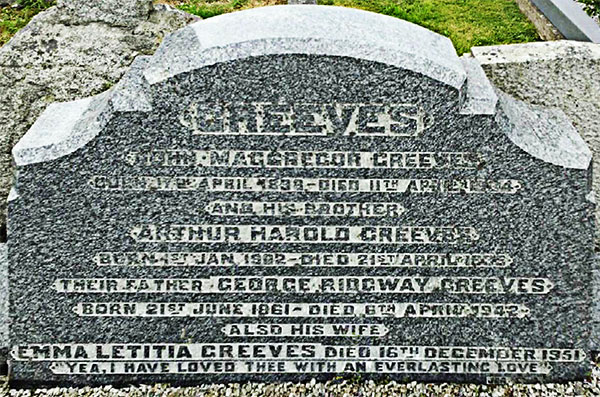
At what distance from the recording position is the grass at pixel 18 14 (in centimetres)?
628

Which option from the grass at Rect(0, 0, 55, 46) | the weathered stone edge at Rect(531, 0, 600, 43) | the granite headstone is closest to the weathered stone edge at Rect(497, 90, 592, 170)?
the granite headstone

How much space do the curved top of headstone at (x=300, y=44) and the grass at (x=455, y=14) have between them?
3.15 metres

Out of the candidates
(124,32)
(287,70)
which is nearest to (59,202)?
(287,70)

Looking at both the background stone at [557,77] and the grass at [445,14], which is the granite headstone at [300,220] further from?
the grass at [445,14]

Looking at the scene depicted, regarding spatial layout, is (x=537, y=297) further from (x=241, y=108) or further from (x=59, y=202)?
(x=59, y=202)

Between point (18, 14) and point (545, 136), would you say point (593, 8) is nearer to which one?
point (545, 136)

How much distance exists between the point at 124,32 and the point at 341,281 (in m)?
2.15

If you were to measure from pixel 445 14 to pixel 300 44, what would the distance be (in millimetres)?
4242

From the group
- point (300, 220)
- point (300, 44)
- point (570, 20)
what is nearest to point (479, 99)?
point (300, 44)

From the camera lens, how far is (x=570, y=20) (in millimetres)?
5812

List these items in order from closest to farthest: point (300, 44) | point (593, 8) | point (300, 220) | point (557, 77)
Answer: point (300, 44) < point (300, 220) < point (557, 77) < point (593, 8)

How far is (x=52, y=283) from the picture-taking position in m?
3.44

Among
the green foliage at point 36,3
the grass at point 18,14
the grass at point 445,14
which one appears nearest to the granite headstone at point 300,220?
the grass at point 445,14

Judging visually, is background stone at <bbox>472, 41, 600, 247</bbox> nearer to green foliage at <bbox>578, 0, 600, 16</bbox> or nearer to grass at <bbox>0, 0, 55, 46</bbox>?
green foliage at <bbox>578, 0, 600, 16</bbox>
